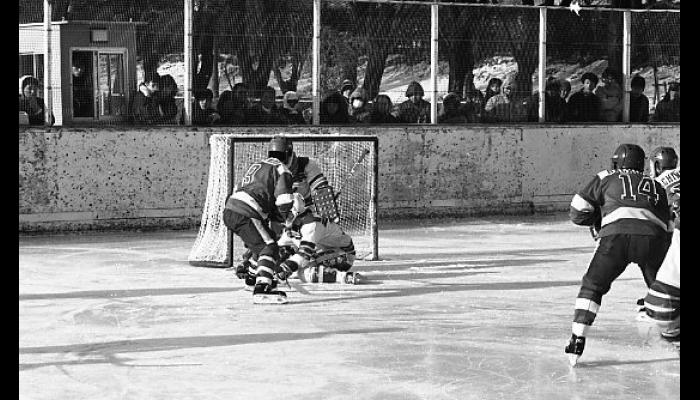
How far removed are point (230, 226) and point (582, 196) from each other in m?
3.22

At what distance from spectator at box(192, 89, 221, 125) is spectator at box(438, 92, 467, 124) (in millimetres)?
3292

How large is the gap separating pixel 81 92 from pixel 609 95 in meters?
7.87

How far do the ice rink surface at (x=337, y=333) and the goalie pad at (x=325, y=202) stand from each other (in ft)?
2.13

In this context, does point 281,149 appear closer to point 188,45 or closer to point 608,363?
point 608,363

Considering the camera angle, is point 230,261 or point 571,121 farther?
point 571,121

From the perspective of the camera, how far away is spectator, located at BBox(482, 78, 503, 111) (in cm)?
1644

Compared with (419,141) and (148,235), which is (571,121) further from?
(148,235)

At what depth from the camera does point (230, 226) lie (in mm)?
9516

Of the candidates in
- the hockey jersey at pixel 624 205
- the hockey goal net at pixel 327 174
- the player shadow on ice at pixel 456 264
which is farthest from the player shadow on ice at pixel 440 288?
the hockey jersey at pixel 624 205

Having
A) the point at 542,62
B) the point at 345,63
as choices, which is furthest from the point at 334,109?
the point at 542,62

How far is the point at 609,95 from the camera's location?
1745cm

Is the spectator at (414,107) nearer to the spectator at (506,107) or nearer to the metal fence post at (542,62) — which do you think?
the spectator at (506,107)

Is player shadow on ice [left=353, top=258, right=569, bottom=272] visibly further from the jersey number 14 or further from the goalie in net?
the jersey number 14
